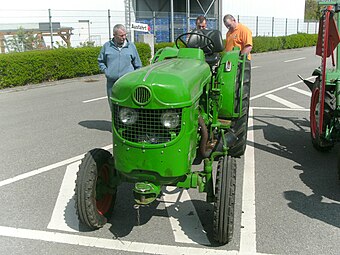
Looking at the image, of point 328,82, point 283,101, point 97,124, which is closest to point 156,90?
point 328,82

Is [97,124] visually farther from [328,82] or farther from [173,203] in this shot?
→ [328,82]

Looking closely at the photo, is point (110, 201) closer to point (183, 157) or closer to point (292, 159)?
point (183, 157)

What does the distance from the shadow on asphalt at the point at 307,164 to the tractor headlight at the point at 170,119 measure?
1784 mm

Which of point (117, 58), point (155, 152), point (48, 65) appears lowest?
point (48, 65)

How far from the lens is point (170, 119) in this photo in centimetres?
316

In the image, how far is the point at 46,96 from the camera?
35.9 ft

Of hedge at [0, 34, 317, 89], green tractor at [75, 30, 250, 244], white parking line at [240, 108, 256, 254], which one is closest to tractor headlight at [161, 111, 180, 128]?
green tractor at [75, 30, 250, 244]

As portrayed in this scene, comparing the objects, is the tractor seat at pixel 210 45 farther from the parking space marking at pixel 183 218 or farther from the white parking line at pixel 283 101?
the white parking line at pixel 283 101

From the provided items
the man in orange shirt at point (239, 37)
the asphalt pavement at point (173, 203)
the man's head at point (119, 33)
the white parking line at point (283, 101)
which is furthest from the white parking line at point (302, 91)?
the man's head at point (119, 33)

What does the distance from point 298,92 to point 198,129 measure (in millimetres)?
7774

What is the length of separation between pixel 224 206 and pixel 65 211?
174 cm

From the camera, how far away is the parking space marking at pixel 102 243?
339 cm

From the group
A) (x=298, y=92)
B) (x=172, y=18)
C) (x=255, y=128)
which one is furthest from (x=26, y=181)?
(x=172, y=18)

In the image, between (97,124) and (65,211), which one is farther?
(97,124)
